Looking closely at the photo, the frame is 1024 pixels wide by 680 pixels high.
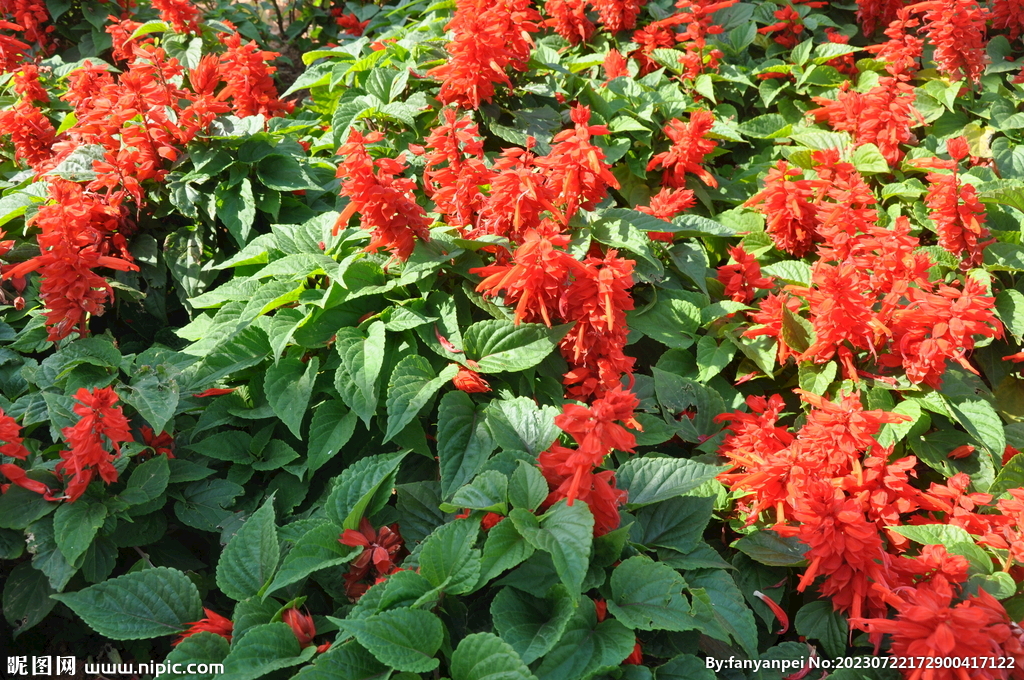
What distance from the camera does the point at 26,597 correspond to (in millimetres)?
1913

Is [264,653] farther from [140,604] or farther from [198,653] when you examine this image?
[140,604]

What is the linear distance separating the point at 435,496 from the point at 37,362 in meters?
1.45

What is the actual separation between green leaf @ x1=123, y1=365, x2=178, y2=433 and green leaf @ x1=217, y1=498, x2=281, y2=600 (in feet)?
1.32

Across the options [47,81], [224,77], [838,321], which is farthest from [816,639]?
[47,81]

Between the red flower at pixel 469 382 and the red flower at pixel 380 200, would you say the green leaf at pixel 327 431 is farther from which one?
the red flower at pixel 380 200

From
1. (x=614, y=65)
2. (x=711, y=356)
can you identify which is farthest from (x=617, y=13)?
(x=711, y=356)

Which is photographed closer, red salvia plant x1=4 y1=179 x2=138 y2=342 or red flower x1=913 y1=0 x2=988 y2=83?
red salvia plant x1=4 y1=179 x2=138 y2=342

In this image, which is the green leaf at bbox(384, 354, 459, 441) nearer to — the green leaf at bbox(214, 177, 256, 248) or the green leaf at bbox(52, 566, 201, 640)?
the green leaf at bbox(52, 566, 201, 640)

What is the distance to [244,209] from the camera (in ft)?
8.86

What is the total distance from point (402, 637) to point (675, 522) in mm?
778

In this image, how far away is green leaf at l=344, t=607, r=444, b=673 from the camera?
1.42 meters

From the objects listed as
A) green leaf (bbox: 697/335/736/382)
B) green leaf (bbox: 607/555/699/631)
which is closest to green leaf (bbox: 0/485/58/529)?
green leaf (bbox: 607/555/699/631)

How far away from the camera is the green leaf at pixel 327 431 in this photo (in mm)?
2064

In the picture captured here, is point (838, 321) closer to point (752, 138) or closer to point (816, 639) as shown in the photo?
point (816, 639)
